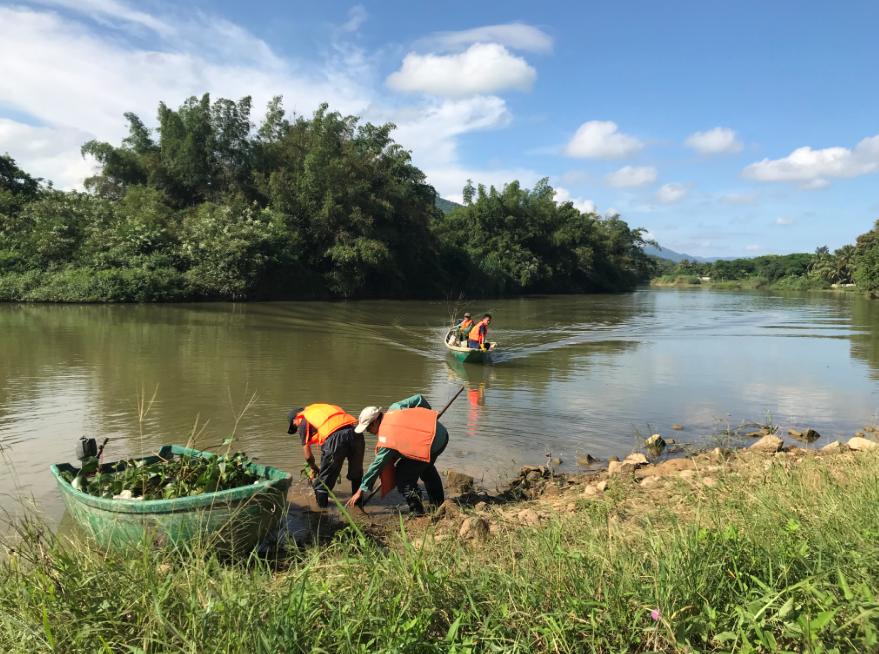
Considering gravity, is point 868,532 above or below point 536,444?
above

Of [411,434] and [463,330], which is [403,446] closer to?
[411,434]

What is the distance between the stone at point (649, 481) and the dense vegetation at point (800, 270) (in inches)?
2077

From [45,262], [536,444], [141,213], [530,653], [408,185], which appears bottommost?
[536,444]

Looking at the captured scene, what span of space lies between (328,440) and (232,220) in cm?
3125

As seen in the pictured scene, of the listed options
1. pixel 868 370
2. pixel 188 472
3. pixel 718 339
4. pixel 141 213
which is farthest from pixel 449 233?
pixel 188 472

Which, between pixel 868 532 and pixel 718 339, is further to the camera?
pixel 718 339

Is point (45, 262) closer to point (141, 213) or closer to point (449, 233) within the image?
point (141, 213)

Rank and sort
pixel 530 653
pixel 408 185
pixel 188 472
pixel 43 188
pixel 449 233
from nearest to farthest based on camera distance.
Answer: pixel 530 653 → pixel 188 472 → pixel 43 188 → pixel 408 185 → pixel 449 233

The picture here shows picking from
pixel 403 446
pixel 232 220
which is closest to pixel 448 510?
pixel 403 446

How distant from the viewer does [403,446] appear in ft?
17.4

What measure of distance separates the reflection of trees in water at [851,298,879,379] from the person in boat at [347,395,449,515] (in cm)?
1354

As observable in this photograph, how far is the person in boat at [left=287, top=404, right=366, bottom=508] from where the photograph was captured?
557 cm

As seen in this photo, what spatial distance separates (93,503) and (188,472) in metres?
0.66

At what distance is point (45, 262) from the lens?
30.4m
